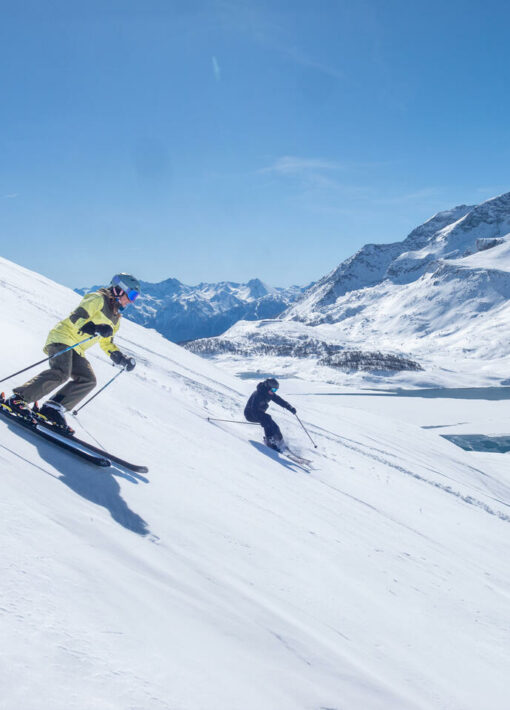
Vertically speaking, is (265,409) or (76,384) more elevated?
(265,409)

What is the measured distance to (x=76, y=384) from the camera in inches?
240

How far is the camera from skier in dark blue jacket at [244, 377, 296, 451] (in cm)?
1101

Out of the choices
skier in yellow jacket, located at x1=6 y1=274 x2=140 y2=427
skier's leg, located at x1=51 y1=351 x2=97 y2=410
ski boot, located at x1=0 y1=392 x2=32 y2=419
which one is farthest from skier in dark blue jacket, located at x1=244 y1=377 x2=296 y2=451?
ski boot, located at x1=0 y1=392 x2=32 y2=419

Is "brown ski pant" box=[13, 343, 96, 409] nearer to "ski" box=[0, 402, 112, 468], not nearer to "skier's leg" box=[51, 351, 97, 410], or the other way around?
"skier's leg" box=[51, 351, 97, 410]

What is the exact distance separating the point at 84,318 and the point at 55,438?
170 centimetres

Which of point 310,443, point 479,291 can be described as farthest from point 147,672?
point 479,291

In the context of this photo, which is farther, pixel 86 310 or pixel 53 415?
pixel 86 310

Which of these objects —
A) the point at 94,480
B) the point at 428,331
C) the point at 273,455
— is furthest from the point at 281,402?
the point at 428,331

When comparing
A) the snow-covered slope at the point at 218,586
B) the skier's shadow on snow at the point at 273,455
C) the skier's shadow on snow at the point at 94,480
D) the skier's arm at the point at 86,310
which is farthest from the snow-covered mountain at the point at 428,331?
the skier's shadow on snow at the point at 94,480

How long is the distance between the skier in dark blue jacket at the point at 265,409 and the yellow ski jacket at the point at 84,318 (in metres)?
5.81

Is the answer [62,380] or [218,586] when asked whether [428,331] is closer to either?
[62,380]

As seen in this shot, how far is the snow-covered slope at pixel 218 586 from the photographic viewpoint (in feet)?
6.91

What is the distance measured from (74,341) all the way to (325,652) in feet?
15.7

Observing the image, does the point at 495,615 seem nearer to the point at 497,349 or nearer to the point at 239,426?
the point at 239,426
